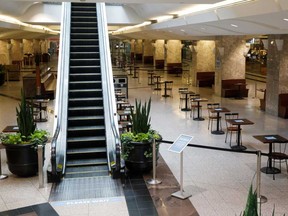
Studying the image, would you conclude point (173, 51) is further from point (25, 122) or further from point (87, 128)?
point (25, 122)

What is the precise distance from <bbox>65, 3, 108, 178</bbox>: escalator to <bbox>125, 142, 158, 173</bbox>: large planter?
64cm

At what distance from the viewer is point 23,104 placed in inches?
337

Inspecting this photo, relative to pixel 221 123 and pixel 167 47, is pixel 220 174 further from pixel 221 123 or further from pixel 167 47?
pixel 167 47

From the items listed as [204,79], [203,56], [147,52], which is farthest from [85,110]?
[147,52]

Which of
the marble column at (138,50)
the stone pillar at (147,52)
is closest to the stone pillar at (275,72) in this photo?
the stone pillar at (147,52)

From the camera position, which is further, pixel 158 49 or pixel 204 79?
pixel 158 49

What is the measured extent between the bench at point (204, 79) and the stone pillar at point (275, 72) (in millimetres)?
7757

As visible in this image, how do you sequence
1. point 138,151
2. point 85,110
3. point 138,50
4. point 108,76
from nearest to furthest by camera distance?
point 138,151, point 85,110, point 108,76, point 138,50

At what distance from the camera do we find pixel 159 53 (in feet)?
110

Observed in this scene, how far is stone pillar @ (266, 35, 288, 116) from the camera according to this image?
14.4 metres

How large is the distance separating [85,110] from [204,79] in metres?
13.8

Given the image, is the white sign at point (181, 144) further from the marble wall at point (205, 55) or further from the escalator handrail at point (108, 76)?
the marble wall at point (205, 55)

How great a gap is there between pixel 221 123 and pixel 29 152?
23.8 ft

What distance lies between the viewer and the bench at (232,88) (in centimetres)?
1911
